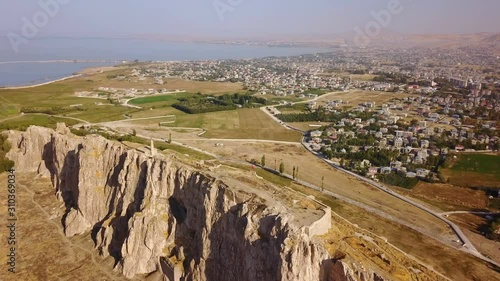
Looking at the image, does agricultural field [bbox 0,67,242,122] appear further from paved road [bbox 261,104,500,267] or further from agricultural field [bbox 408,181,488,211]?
agricultural field [bbox 408,181,488,211]

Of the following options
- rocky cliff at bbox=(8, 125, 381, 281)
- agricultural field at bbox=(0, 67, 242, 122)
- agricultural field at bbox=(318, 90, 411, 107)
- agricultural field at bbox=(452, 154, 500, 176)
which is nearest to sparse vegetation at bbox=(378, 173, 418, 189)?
agricultural field at bbox=(452, 154, 500, 176)

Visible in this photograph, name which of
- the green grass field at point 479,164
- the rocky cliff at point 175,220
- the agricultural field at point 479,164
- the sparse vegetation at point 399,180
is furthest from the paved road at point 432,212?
the rocky cliff at point 175,220

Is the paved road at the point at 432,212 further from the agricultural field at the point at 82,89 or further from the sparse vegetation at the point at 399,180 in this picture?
the agricultural field at the point at 82,89

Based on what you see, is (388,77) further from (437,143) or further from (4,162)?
(4,162)

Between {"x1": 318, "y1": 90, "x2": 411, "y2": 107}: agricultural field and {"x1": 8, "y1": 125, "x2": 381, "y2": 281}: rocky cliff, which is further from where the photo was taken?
{"x1": 318, "y1": 90, "x2": 411, "y2": 107}: agricultural field

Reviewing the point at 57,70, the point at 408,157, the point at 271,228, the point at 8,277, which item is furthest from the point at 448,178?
the point at 57,70

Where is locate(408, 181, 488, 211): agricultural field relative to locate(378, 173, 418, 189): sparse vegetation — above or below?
below
